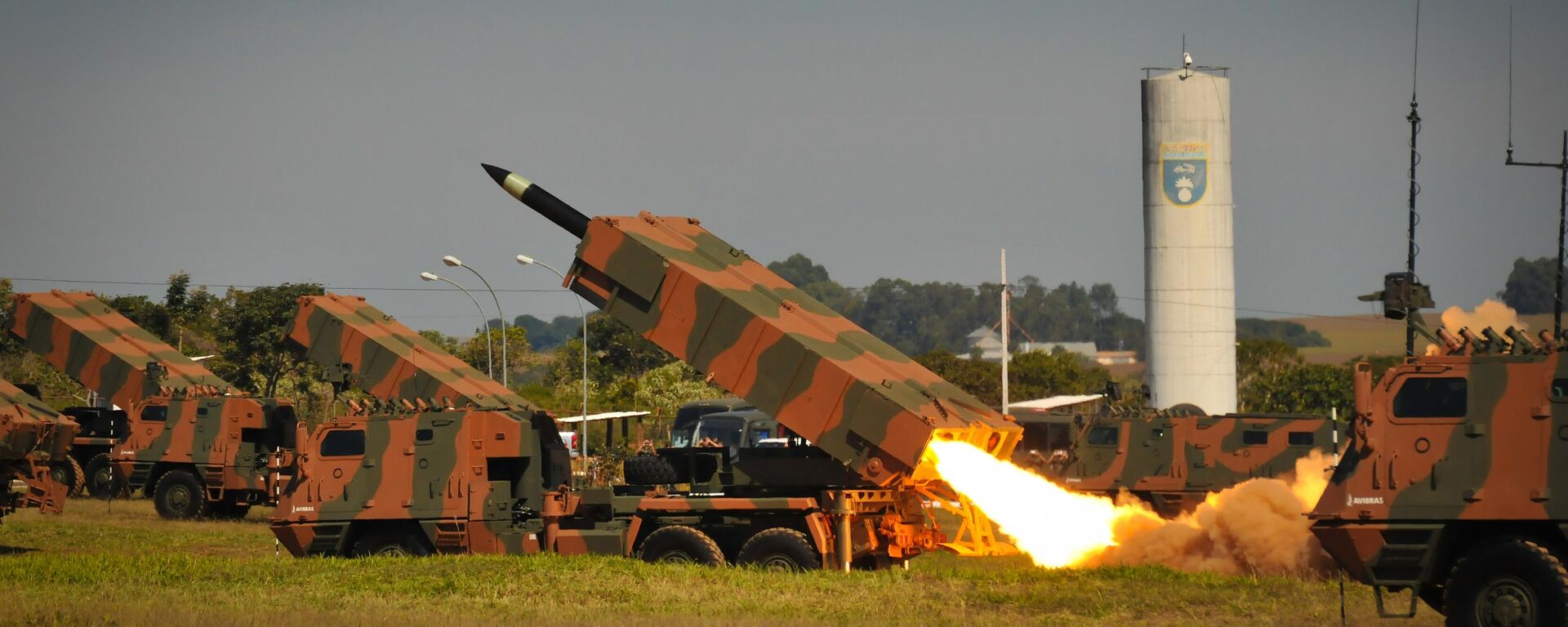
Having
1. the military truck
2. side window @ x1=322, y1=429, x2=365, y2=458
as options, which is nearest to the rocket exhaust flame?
the military truck

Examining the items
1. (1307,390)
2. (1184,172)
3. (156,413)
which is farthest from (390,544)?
(1307,390)

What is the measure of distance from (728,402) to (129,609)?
37.2 m

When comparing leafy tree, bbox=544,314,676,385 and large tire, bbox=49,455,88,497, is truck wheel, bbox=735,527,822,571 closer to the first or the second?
large tire, bbox=49,455,88,497

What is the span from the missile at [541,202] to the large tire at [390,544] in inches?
182

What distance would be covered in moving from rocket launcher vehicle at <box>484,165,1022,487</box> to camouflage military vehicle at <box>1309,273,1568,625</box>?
5.34 m

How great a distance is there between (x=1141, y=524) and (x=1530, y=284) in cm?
4307

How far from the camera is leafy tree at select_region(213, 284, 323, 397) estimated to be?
59875mm

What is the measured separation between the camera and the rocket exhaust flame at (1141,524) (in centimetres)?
2003

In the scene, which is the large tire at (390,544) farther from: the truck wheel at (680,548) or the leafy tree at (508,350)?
the leafy tree at (508,350)

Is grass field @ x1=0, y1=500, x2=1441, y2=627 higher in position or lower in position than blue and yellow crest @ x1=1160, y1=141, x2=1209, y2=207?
lower

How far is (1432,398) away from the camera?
14.9m

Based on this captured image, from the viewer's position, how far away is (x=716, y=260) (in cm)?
2175

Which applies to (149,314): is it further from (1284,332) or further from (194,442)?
(1284,332)

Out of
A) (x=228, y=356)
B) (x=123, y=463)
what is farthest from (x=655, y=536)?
(x=228, y=356)
